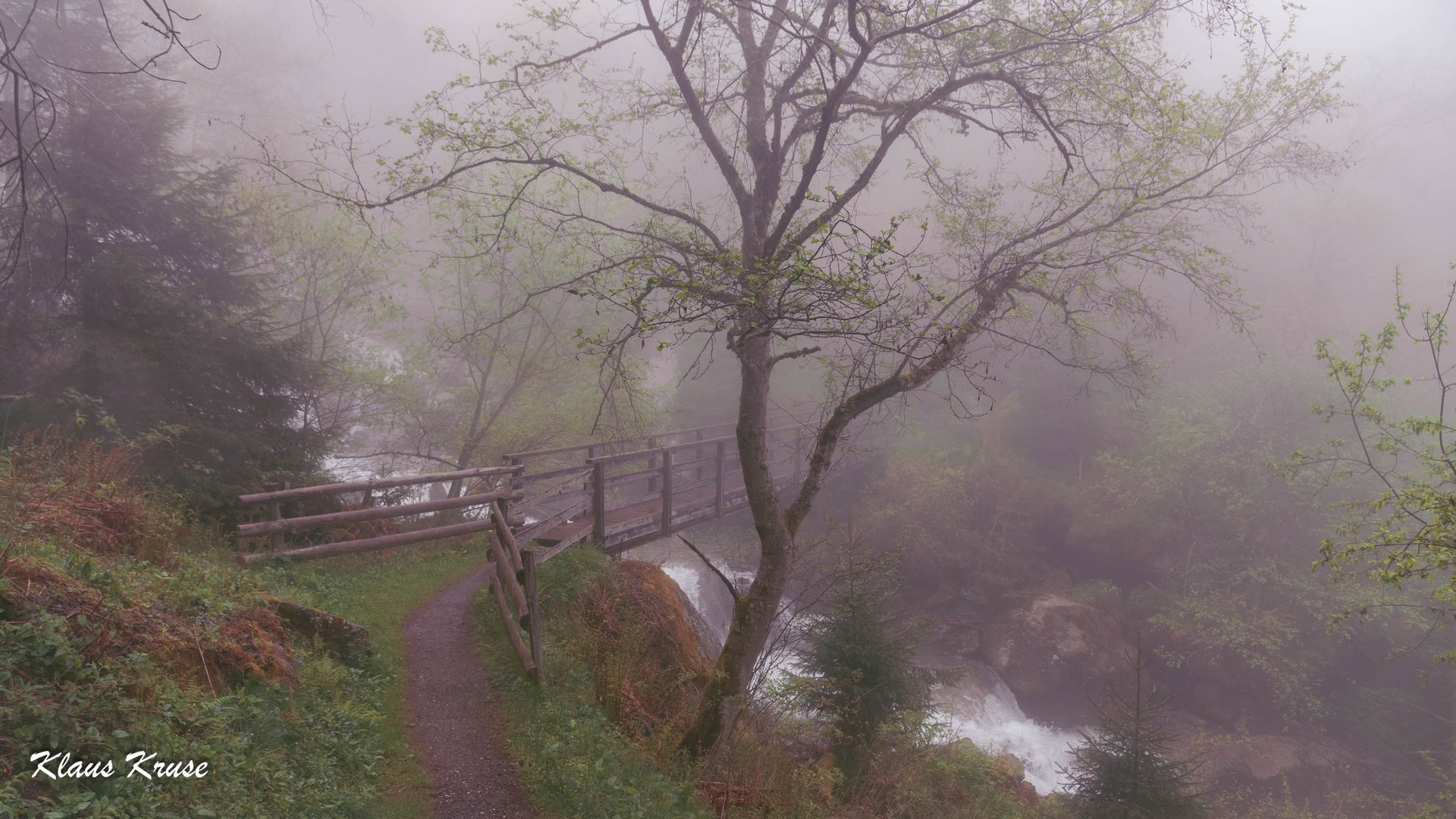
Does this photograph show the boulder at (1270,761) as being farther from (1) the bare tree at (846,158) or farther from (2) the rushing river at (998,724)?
(1) the bare tree at (846,158)

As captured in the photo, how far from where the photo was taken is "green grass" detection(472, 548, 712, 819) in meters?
5.19

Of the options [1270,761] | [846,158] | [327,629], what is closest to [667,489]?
[846,158]

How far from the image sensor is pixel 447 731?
19.6ft

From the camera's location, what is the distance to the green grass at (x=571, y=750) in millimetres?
5191

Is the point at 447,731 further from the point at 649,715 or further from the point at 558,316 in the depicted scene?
the point at 558,316

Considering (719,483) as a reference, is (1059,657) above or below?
below

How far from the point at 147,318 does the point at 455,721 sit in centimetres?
827

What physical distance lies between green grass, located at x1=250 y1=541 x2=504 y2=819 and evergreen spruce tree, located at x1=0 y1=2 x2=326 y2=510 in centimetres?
Result: 207

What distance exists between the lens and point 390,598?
29.8 ft

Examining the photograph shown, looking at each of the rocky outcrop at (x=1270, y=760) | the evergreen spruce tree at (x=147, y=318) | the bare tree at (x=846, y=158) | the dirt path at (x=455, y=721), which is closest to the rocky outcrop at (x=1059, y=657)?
the rocky outcrop at (x=1270, y=760)

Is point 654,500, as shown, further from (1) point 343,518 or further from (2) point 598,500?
(1) point 343,518

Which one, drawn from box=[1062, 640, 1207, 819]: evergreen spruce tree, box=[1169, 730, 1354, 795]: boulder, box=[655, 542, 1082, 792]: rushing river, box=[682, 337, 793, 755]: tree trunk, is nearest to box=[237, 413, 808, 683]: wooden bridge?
box=[682, 337, 793, 755]: tree trunk

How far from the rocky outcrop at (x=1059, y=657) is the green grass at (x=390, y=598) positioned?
14.1 m

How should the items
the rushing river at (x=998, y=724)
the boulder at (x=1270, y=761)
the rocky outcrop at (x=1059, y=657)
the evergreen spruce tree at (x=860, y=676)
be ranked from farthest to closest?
the rocky outcrop at (x=1059, y=657) → the rushing river at (x=998, y=724) → the boulder at (x=1270, y=761) → the evergreen spruce tree at (x=860, y=676)
